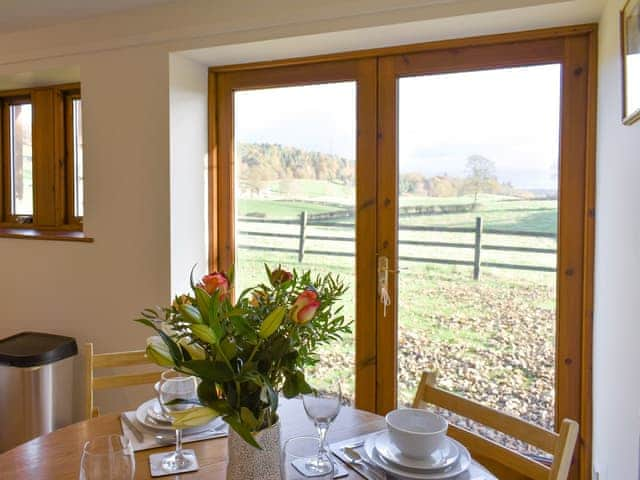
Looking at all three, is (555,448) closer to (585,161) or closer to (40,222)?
(585,161)

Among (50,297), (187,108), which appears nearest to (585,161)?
(187,108)

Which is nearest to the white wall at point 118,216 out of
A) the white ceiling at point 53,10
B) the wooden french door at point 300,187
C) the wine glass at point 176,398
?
the white ceiling at point 53,10

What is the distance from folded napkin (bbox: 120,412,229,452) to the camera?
1.45 meters

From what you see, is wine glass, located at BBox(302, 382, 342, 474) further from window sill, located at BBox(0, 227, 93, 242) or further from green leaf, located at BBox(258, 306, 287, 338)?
window sill, located at BBox(0, 227, 93, 242)

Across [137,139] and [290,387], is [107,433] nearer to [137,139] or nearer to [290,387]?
[290,387]

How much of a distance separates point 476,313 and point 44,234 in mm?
2467

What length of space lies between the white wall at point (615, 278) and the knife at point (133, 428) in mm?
1311

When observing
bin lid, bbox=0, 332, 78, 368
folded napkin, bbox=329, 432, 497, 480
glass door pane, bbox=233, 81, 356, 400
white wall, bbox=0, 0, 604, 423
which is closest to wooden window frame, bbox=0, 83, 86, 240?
white wall, bbox=0, 0, 604, 423

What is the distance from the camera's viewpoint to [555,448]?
1.33m

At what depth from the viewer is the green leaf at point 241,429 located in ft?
3.24

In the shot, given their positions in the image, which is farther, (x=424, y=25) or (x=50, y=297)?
(x=50, y=297)

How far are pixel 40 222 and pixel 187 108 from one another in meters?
1.41

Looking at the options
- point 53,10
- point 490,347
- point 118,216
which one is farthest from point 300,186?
point 53,10

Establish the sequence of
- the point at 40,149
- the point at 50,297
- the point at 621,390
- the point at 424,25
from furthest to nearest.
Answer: the point at 40,149 → the point at 50,297 → the point at 424,25 → the point at 621,390
